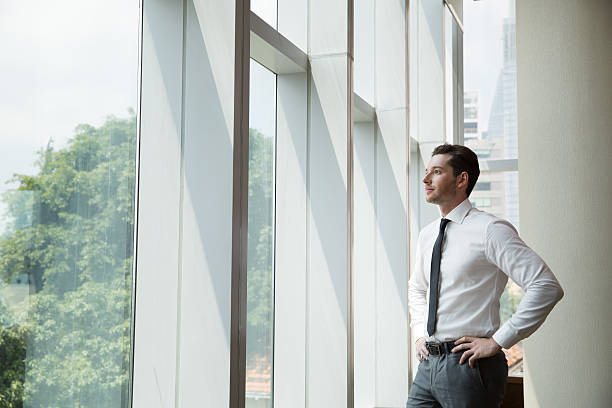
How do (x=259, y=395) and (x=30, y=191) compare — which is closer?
(x=30, y=191)

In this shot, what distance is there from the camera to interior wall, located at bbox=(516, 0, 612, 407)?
3832 millimetres

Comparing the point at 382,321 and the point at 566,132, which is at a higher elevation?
the point at 566,132

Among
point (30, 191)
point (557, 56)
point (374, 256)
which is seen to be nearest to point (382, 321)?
point (374, 256)

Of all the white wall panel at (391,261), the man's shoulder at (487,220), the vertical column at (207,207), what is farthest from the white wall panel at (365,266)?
the vertical column at (207,207)

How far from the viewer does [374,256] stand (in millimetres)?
3928

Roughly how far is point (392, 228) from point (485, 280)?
1562mm

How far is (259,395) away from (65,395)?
3.68 feet

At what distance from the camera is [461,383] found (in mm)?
2252

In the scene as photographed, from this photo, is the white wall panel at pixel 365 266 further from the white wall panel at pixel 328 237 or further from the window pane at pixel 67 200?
the window pane at pixel 67 200

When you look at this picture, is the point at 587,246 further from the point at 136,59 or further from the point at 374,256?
the point at 136,59

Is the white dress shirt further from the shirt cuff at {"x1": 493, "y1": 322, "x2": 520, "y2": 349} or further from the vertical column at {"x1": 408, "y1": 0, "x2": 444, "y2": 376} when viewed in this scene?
the vertical column at {"x1": 408, "y1": 0, "x2": 444, "y2": 376}

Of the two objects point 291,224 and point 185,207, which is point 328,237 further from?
point 185,207

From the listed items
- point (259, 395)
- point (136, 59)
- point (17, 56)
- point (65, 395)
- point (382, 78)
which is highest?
point (382, 78)

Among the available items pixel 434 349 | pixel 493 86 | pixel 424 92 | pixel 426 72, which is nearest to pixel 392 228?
pixel 434 349
